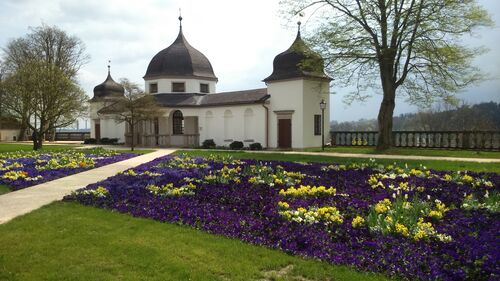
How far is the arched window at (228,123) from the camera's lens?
1398 inches

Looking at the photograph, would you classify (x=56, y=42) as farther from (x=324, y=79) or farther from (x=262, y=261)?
(x=262, y=261)

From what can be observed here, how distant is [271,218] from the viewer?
784 cm

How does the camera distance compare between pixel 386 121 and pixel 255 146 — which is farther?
pixel 255 146

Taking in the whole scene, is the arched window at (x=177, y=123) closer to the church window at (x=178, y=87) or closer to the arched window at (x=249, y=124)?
the church window at (x=178, y=87)

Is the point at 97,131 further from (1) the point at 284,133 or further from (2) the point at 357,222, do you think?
(2) the point at 357,222

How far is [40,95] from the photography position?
30625mm

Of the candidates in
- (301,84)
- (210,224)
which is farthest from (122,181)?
(301,84)

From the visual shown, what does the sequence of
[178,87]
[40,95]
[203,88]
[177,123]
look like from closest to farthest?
[40,95] < [177,123] < [178,87] < [203,88]

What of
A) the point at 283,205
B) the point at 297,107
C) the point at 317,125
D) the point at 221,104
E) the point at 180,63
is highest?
the point at 180,63

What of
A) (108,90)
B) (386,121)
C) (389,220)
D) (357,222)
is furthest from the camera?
(108,90)

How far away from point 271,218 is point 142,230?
2312 millimetres

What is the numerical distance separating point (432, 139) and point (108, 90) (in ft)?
114

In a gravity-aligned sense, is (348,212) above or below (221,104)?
below

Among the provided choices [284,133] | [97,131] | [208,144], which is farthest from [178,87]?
[284,133]
